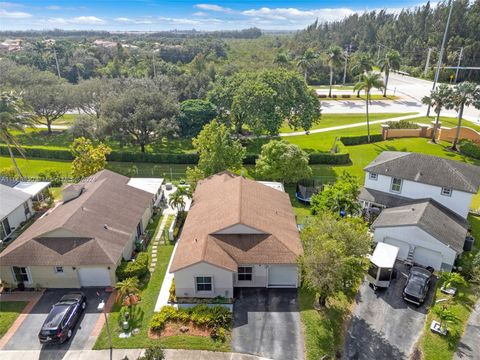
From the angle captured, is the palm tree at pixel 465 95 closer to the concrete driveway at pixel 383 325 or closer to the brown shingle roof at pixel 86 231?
the concrete driveway at pixel 383 325

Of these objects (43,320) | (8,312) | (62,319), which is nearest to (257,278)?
(62,319)

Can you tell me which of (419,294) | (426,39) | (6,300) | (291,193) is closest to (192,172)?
(291,193)

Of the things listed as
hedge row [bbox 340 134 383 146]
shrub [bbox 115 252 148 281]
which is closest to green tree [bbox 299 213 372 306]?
shrub [bbox 115 252 148 281]

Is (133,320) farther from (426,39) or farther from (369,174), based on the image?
(426,39)

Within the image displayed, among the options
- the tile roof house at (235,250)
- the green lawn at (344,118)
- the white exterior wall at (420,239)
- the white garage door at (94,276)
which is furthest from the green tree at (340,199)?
the green lawn at (344,118)

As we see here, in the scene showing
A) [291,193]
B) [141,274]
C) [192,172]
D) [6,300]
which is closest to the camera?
[6,300]

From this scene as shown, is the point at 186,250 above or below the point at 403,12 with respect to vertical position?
below

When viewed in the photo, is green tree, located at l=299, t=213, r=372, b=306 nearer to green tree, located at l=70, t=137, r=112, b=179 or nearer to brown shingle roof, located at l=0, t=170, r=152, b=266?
brown shingle roof, located at l=0, t=170, r=152, b=266
